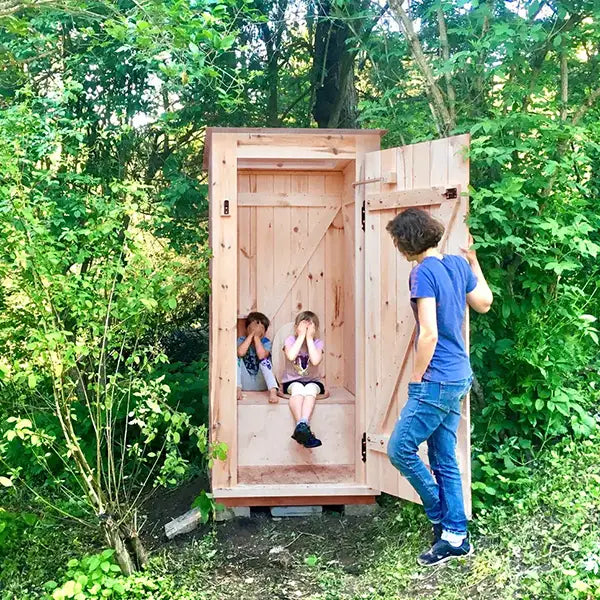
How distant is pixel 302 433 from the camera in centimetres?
571

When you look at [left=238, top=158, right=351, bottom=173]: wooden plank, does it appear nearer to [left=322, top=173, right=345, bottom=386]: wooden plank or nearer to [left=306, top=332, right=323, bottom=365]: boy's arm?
[left=322, top=173, right=345, bottom=386]: wooden plank

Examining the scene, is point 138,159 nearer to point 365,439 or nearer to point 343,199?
point 343,199

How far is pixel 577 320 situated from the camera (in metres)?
5.36

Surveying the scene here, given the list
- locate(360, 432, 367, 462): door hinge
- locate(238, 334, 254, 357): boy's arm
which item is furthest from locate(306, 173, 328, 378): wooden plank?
locate(360, 432, 367, 462): door hinge

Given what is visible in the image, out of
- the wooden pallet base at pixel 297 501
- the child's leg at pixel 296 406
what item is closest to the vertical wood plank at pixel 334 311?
the child's leg at pixel 296 406

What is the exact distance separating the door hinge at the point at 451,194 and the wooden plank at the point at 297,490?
2.10 metres

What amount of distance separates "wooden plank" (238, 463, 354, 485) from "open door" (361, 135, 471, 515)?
1.10 ft

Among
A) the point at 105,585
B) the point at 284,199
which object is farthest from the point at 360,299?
the point at 105,585

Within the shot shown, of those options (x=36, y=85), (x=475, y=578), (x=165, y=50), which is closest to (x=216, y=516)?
(x=475, y=578)

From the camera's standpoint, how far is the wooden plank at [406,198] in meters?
4.91

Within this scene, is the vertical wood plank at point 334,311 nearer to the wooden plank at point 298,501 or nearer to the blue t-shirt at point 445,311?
the wooden plank at point 298,501

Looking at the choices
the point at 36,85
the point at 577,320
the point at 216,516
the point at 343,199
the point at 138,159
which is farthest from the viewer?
the point at 138,159

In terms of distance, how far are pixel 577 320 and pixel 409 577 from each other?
1976 millimetres

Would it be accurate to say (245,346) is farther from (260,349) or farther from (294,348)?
(294,348)
